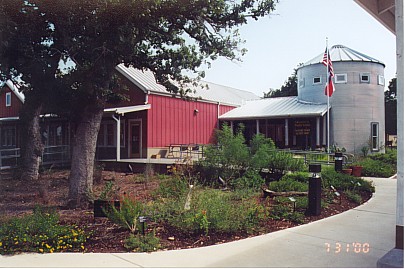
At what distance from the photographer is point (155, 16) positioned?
8.21 m

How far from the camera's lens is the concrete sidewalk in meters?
4.08

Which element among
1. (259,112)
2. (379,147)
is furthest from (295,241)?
(259,112)

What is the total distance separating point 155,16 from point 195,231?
529cm

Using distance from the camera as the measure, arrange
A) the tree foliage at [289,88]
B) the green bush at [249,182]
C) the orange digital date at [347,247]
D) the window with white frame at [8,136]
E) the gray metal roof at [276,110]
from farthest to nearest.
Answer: the tree foliage at [289,88] → the window with white frame at [8,136] → the gray metal roof at [276,110] → the green bush at [249,182] → the orange digital date at [347,247]

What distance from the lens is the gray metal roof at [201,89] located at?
1872 centimetres

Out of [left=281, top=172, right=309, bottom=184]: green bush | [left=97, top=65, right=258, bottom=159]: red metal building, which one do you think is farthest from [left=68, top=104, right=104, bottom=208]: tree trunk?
[left=97, top=65, right=258, bottom=159]: red metal building

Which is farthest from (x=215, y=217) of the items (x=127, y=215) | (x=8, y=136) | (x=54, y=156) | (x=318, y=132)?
(x=8, y=136)

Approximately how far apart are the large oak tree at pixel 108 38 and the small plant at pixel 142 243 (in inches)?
129

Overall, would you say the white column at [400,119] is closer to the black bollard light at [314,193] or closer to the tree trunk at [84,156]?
the black bollard light at [314,193]

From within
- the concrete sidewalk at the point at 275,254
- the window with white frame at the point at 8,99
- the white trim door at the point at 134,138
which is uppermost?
the window with white frame at the point at 8,99

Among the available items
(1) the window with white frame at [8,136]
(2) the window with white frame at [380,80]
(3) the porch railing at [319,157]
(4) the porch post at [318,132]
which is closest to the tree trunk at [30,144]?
(3) the porch railing at [319,157]

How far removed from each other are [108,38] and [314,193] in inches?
229

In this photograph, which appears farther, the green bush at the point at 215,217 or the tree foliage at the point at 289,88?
the tree foliage at the point at 289,88

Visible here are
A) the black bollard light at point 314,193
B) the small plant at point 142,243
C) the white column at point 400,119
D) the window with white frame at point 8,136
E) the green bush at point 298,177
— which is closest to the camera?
the white column at point 400,119
